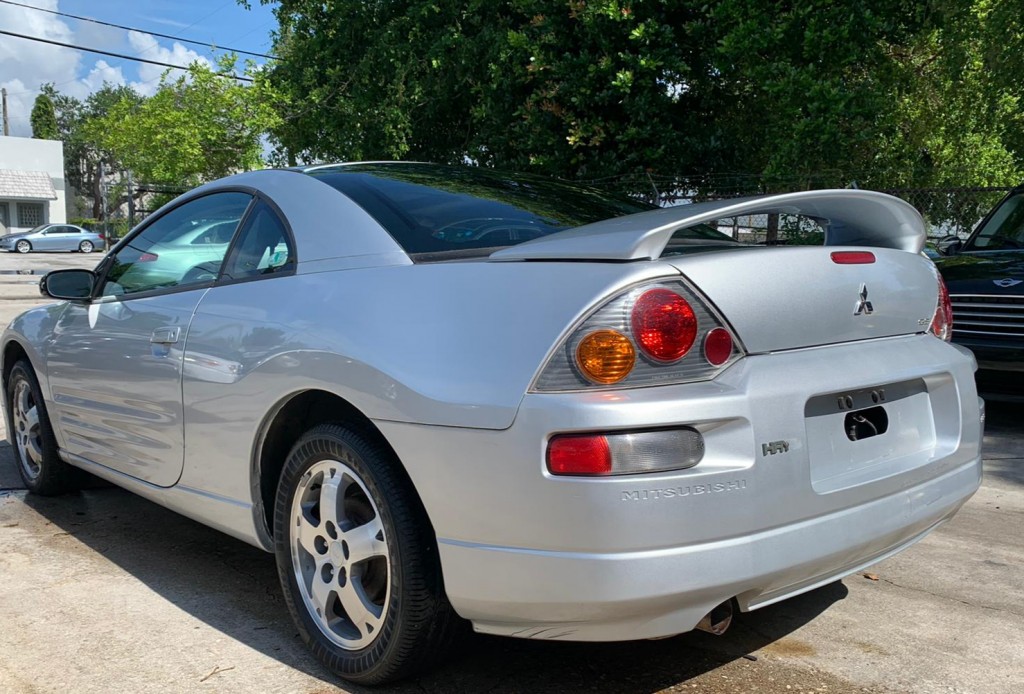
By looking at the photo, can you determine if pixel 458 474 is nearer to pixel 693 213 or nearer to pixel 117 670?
pixel 693 213

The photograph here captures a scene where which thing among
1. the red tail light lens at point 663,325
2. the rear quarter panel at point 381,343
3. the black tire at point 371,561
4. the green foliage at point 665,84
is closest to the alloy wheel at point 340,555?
the black tire at point 371,561

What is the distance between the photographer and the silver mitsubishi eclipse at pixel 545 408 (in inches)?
88.0

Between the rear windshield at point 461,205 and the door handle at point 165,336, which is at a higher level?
the rear windshield at point 461,205

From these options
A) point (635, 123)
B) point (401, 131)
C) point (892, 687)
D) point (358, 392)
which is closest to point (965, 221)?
point (635, 123)

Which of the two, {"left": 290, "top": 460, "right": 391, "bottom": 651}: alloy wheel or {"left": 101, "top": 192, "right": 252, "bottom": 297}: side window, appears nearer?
{"left": 290, "top": 460, "right": 391, "bottom": 651}: alloy wheel

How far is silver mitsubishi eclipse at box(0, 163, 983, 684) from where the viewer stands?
7.34 ft

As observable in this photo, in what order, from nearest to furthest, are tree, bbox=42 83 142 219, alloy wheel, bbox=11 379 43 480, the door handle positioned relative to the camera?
1. the door handle
2. alloy wheel, bbox=11 379 43 480
3. tree, bbox=42 83 142 219

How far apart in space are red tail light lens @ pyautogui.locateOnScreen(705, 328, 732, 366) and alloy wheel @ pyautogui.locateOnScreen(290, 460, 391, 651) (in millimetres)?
992

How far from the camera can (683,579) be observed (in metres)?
2.22

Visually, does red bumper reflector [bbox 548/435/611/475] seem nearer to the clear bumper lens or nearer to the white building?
the clear bumper lens

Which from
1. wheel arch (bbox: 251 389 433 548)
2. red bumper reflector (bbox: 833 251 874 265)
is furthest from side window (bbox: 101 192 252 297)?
red bumper reflector (bbox: 833 251 874 265)

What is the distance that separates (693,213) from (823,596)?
1.64m

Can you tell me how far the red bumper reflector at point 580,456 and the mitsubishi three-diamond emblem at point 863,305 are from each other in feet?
3.07

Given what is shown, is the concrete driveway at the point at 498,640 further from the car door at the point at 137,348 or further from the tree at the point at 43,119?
the tree at the point at 43,119
